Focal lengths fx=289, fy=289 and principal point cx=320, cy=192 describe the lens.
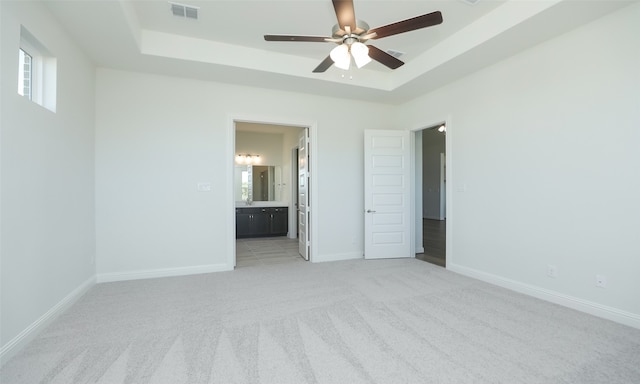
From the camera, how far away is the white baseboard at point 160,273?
3.73 metres

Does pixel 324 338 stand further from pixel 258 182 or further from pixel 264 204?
pixel 258 182

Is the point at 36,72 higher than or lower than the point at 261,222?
higher

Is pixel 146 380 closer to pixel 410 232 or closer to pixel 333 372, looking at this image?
pixel 333 372

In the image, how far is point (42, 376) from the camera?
181 cm

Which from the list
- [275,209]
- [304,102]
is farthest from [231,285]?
[275,209]

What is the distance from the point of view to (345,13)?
7.04ft

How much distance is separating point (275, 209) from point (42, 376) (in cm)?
563

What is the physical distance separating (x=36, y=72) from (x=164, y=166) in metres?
1.60

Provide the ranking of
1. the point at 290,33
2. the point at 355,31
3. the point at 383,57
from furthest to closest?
the point at 290,33, the point at 383,57, the point at 355,31

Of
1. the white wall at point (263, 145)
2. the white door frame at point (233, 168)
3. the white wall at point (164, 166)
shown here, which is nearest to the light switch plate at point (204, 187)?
the white wall at point (164, 166)

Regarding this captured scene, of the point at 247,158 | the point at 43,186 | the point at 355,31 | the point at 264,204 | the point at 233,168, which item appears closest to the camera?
the point at 355,31

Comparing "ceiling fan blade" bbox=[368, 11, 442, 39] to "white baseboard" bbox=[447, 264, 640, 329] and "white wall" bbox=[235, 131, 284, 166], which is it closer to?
"white baseboard" bbox=[447, 264, 640, 329]

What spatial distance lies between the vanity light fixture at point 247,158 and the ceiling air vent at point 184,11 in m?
4.67

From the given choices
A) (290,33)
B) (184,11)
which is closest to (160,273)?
(184,11)
